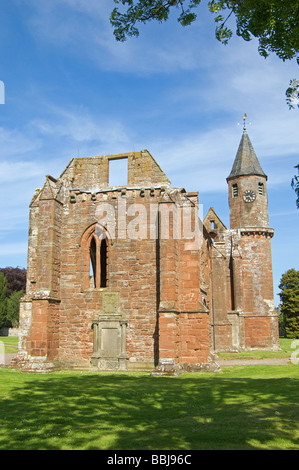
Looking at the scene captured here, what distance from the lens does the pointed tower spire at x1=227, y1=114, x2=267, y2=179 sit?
137 feet

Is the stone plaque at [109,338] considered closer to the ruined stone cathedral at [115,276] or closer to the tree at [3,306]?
the ruined stone cathedral at [115,276]

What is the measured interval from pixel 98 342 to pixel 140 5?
12.2 metres

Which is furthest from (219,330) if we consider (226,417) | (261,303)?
(226,417)

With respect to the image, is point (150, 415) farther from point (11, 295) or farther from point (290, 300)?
point (11, 295)

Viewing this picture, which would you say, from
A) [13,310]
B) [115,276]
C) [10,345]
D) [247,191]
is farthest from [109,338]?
[13,310]

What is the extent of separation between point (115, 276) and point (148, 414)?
9431 mm

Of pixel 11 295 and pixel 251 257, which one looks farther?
pixel 11 295

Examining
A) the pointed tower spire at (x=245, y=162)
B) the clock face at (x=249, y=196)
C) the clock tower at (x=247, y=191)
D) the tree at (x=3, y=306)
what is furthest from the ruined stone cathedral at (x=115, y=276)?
the tree at (x=3, y=306)

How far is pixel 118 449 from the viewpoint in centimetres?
542

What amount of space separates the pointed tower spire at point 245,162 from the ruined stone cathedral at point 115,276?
2559cm

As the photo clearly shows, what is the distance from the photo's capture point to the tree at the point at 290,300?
57.4 meters

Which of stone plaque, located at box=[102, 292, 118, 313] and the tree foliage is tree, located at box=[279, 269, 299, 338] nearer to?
the tree foliage

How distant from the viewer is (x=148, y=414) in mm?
7867

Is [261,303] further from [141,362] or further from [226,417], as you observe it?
[226,417]
